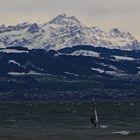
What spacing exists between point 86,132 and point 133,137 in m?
11.3

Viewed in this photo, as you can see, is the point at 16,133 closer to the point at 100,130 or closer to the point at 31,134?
the point at 31,134

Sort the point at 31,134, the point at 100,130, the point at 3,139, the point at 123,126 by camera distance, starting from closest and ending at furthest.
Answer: the point at 3,139, the point at 31,134, the point at 100,130, the point at 123,126

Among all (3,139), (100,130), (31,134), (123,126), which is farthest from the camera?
(123,126)

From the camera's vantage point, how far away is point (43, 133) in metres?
90.8

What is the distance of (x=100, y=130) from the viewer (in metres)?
96.1

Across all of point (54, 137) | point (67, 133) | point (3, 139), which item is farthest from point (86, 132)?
point (3, 139)

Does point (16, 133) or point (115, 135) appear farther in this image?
point (16, 133)

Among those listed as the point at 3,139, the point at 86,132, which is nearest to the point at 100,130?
the point at 86,132

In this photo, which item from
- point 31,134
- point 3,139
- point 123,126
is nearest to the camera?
point 3,139

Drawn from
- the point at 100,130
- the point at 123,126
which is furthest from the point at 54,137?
the point at 123,126

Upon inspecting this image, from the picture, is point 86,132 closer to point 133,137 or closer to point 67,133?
point 67,133

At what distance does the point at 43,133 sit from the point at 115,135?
1056 cm

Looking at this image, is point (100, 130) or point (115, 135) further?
point (100, 130)

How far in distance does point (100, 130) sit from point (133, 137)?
1498cm
